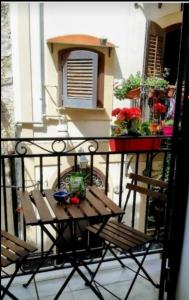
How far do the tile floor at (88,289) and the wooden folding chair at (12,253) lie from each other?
29cm

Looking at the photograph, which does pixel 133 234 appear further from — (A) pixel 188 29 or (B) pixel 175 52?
(B) pixel 175 52

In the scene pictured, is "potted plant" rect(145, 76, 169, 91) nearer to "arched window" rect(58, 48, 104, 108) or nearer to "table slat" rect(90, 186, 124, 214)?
"arched window" rect(58, 48, 104, 108)

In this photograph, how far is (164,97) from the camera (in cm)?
529

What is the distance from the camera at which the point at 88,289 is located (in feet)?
6.52

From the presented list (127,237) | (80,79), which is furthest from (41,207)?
(80,79)

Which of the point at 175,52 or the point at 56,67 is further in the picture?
the point at 175,52

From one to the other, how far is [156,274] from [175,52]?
5609mm

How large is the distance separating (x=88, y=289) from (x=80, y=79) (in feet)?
14.7

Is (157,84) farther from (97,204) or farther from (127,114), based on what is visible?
(97,204)

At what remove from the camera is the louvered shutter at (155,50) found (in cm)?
589

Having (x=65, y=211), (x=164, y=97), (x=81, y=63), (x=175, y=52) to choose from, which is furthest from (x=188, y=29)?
(x=175, y=52)

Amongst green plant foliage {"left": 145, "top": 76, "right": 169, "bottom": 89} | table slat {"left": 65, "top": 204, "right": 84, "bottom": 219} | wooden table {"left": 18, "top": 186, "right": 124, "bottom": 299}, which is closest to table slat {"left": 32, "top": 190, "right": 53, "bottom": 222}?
wooden table {"left": 18, "top": 186, "right": 124, "bottom": 299}

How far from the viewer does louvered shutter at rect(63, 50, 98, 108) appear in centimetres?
572

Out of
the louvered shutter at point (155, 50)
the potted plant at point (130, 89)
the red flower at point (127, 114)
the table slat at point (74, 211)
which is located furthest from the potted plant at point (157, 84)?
the table slat at point (74, 211)
